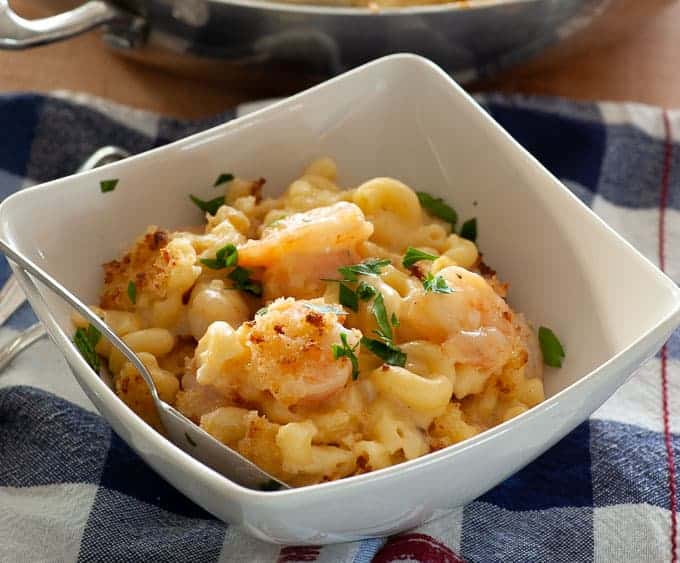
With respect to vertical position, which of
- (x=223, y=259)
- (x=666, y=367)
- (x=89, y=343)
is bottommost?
(x=666, y=367)

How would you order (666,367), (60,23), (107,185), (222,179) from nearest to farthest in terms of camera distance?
(107,185)
(222,179)
(666,367)
(60,23)

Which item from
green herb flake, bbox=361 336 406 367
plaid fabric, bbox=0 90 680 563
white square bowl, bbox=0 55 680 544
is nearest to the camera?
white square bowl, bbox=0 55 680 544

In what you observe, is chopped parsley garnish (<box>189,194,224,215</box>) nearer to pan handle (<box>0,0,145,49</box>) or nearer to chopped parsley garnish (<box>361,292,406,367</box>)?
chopped parsley garnish (<box>361,292,406,367</box>)

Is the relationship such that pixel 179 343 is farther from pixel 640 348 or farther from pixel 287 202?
pixel 640 348

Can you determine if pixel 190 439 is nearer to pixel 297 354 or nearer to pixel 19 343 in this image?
pixel 297 354

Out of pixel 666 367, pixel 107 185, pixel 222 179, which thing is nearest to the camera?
pixel 107 185

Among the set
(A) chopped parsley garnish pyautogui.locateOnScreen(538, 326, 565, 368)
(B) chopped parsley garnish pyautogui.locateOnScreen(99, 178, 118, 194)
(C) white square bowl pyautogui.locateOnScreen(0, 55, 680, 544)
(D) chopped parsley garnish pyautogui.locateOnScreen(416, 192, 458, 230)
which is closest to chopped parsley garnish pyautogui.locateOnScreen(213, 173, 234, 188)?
(C) white square bowl pyautogui.locateOnScreen(0, 55, 680, 544)

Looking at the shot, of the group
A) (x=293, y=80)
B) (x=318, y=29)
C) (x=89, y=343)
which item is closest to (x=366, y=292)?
(x=89, y=343)
